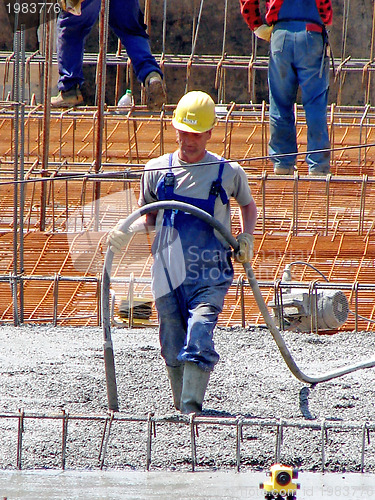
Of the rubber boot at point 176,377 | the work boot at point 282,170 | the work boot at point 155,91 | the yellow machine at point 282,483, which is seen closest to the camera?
the yellow machine at point 282,483

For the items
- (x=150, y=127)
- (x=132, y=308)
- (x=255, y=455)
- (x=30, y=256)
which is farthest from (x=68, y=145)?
(x=255, y=455)

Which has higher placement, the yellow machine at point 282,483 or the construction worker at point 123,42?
the construction worker at point 123,42

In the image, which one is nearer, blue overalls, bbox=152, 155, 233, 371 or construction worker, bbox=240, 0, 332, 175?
blue overalls, bbox=152, 155, 233, 371

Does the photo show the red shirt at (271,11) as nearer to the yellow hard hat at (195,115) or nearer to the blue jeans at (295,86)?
the blue jeans at (295,86)

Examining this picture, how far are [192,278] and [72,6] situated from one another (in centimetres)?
444

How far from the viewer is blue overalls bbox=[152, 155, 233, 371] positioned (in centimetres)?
449

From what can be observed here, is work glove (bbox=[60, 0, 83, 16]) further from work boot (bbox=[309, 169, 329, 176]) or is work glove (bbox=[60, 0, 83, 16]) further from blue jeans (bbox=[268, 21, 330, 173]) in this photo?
work boot (bbox=[309, 169, 329, 176])

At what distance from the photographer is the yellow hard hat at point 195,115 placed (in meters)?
4.58

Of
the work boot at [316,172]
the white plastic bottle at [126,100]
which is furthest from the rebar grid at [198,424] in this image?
the white plastic bottle at [126,100]

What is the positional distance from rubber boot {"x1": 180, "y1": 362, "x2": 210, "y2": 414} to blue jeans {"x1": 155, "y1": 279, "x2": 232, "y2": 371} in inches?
1.2

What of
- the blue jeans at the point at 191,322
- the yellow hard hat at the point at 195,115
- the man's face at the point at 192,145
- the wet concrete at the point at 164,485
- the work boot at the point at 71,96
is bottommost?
the wet concrete at the point at 164,485

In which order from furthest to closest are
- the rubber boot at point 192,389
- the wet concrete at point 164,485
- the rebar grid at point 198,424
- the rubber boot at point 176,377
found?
the rubber boot at point 176,377, the rubber boot at point 192,389, the rebar grid at point 198,424, the wet concrete at point 164,485

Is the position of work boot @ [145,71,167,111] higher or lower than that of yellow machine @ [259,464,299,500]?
higher

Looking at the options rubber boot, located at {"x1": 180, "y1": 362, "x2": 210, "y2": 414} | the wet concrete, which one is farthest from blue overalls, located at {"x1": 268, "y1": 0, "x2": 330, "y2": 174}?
the wet concrete
